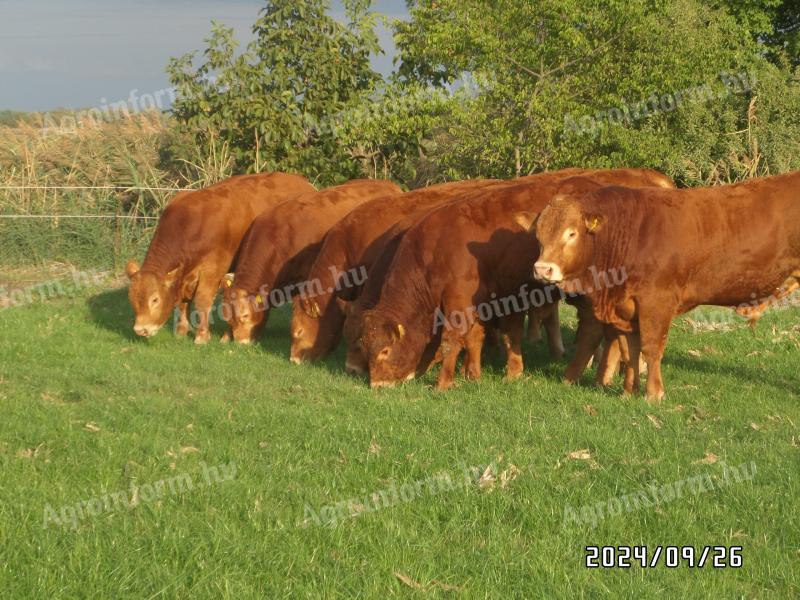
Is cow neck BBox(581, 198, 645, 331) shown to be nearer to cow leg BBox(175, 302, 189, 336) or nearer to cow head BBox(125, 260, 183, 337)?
cow head BBox(125, 260, 183, 337)

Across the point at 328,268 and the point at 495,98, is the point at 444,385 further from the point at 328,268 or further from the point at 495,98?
the point at 495,98

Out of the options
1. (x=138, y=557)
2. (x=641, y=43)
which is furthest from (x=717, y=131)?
(x=138, y=557)

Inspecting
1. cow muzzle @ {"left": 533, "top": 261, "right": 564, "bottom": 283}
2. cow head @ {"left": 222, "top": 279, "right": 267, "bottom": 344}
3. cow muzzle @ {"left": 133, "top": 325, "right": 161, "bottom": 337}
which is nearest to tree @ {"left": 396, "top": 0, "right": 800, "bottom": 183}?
cow head @ {"left": 222, "top": 279, "right": 267, "bottom": 344}

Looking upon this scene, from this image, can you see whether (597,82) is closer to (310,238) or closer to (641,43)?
(641,43)

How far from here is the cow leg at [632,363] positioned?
923 cm

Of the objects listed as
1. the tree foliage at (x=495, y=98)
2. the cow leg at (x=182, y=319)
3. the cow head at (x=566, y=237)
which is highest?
the tree foliage at (x=495, y=98)

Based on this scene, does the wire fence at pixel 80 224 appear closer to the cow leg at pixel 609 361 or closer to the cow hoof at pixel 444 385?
the cow hoof at pixel 444 385

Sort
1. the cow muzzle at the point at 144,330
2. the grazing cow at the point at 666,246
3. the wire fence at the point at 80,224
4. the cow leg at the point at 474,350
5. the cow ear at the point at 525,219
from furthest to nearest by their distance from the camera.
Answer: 1. the wire fence at the point at 80,224
2. the cow muzzle at the point at 144,330
3. the cow leg at the point at 474,350
4. the cow ear at the point at 525,219
5. the grazing cow at the point at 666,246

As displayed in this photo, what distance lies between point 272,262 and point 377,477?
6.83m

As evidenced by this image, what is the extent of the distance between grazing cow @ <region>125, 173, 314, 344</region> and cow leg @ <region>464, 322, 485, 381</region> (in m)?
4.43

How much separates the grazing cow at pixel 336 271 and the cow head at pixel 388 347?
6.10 feet

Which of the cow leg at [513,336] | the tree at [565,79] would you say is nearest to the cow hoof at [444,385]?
the cow leg at [513,336]

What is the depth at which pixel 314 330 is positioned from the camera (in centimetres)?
1190

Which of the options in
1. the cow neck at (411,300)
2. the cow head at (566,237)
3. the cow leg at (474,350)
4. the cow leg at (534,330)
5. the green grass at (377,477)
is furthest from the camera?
the cow leg at (534,330)
